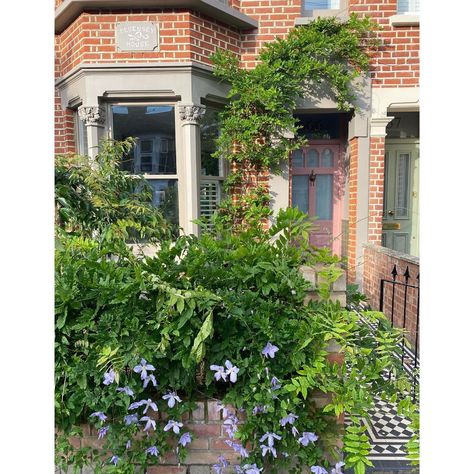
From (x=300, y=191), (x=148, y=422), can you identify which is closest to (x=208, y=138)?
(x=300, y=191)

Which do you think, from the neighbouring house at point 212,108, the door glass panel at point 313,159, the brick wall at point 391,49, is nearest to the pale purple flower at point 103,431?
the neighbouring house at point 212,108

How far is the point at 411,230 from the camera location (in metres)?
5.74

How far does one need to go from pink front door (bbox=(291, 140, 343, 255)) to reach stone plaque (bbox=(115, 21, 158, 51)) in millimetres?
2540

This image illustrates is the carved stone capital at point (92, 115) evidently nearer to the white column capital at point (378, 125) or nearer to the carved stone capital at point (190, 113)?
the carved stone capital at point (190, 113)

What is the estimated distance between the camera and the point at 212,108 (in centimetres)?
473

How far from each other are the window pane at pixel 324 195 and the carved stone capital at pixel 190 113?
2206mm

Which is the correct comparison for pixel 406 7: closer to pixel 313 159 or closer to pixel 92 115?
pixel 313 159

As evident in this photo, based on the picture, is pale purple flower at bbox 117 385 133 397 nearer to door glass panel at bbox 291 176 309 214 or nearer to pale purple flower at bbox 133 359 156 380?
pale purple flower at bbox 133 359 156 380

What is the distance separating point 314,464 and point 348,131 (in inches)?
183

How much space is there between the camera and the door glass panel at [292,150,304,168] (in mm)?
5559

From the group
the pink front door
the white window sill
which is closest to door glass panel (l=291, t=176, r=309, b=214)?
the pink front door

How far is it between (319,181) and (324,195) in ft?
0.76

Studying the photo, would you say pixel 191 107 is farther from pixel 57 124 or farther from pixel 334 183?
pixel 334 183

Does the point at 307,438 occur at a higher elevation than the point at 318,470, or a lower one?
higher
